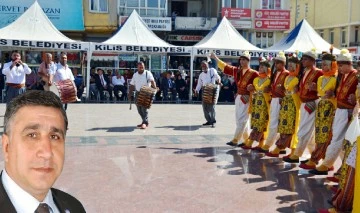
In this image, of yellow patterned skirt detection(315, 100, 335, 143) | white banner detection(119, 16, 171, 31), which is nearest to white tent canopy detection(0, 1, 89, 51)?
white banner detection(119, 16, 171, 31)

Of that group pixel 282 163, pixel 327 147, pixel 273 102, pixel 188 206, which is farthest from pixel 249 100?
pixel 188 206

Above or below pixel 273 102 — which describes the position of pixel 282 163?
below

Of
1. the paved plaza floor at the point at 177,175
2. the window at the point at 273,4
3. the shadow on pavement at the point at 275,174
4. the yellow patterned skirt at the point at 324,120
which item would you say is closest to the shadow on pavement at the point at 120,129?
the paved plaza floor at the point at 177,175

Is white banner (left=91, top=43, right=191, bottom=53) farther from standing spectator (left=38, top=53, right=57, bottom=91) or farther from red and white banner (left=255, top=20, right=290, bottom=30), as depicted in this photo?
red and white banner (left=255, top=20, right=290, bottom=30)

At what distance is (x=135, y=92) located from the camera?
11.1 m

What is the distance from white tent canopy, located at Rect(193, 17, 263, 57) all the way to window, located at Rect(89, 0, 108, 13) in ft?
39.0

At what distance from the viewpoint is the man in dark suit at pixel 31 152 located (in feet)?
4.93

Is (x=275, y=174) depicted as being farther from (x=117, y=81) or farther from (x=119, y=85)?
(x=117, y=81)

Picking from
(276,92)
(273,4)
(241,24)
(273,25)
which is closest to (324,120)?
(276,92)

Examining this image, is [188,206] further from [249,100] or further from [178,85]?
[178,85]

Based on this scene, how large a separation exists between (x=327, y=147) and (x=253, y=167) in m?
1.20

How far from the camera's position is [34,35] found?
16.9m

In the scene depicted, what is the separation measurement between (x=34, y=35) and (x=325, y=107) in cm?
1271

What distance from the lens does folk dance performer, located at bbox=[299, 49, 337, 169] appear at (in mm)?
6578
